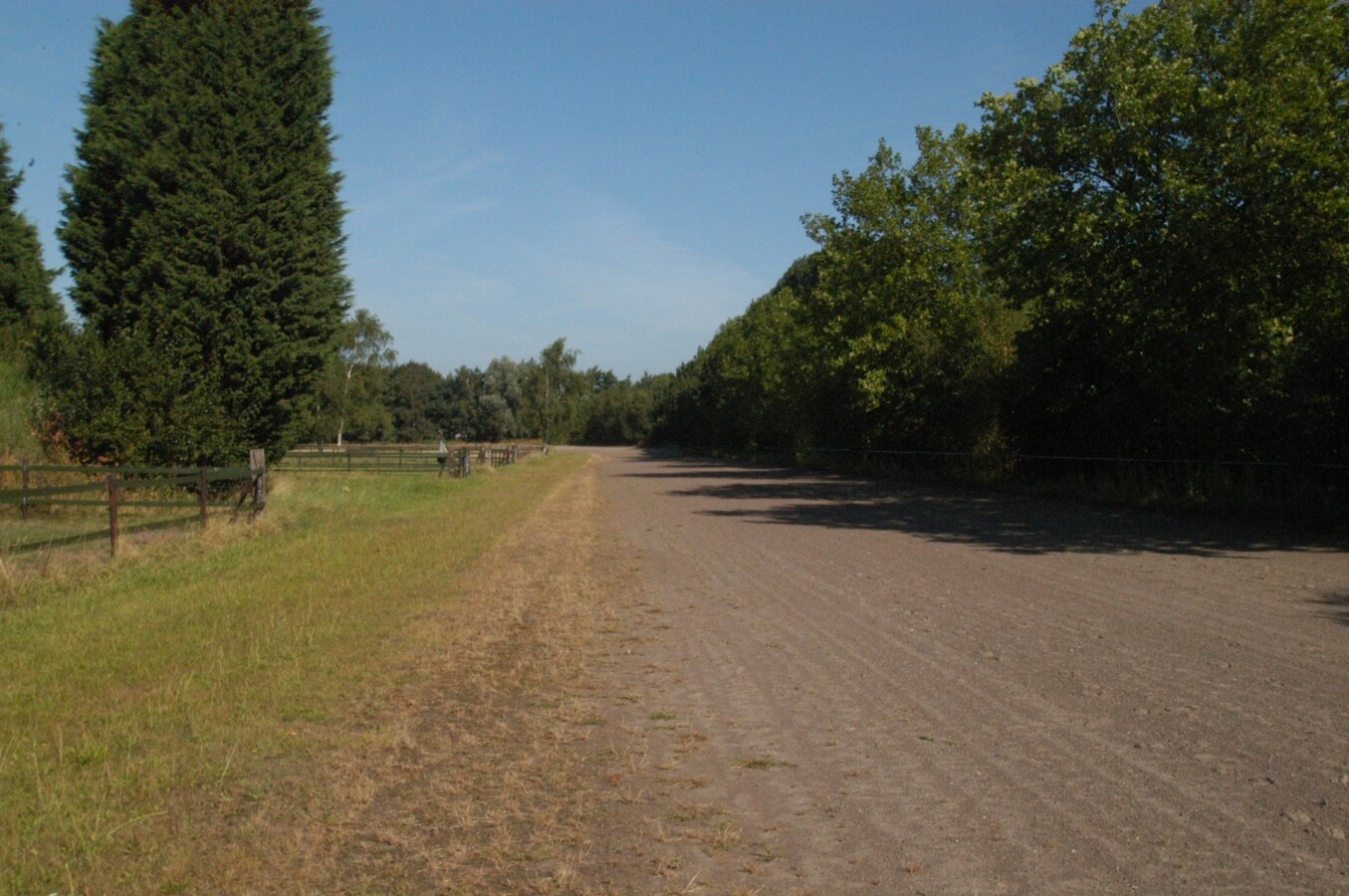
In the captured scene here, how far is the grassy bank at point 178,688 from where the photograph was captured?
4.69 metres

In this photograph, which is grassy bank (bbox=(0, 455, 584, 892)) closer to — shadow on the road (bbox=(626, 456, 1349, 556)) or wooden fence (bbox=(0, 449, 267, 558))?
wooden fence (bbox=(0, 449, 267, 558))

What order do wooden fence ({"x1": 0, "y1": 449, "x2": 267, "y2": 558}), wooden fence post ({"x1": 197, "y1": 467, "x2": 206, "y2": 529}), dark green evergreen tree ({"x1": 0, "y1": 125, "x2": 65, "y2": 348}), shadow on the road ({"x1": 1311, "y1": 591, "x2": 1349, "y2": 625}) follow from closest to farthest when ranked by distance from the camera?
shadow on the road ({"x1": 1311, "y1": 591, "x2": 1349, "y2": 625})
wooden fence ({"x1": 0, "y1": 449, "x2": 267, "y2": 558})
wooden fence post ({"x1": 197, "y1": 467, "x2": 206, "y2": 529})
dark green evergreen tree ({"x1": 0, "y1": 125, "x2": 65, "y2": 348})

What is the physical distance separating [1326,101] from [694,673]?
1872 centimetres

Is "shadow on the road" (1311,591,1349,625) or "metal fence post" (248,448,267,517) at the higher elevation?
"metal fence post" (248,448,267,517)

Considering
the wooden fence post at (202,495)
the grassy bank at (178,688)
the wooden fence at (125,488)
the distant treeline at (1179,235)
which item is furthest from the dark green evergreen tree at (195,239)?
the distant treeline at (1179,235)

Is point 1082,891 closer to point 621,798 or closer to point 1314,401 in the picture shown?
point 621,798

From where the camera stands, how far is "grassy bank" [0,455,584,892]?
469cm

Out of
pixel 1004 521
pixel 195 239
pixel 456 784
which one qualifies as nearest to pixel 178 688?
pixel 456 784

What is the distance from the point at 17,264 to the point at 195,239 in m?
17.4

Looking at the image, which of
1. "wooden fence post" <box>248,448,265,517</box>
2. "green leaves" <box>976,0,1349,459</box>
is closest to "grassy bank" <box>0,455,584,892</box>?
"wooden fence post" <box>248,448,265,517</box>

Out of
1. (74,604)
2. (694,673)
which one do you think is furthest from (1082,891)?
(74,604)

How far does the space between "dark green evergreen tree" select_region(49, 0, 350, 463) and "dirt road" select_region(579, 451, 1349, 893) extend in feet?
49.4

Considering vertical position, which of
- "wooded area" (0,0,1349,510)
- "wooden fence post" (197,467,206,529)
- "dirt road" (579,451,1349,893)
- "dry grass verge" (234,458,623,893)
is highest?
"wooded area" (0,0,1349,510)

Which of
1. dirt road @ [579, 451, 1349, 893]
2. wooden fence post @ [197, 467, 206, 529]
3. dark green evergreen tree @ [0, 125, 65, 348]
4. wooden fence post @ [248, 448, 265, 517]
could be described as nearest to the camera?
dirt road @ [579, 451, 1349, 893]
